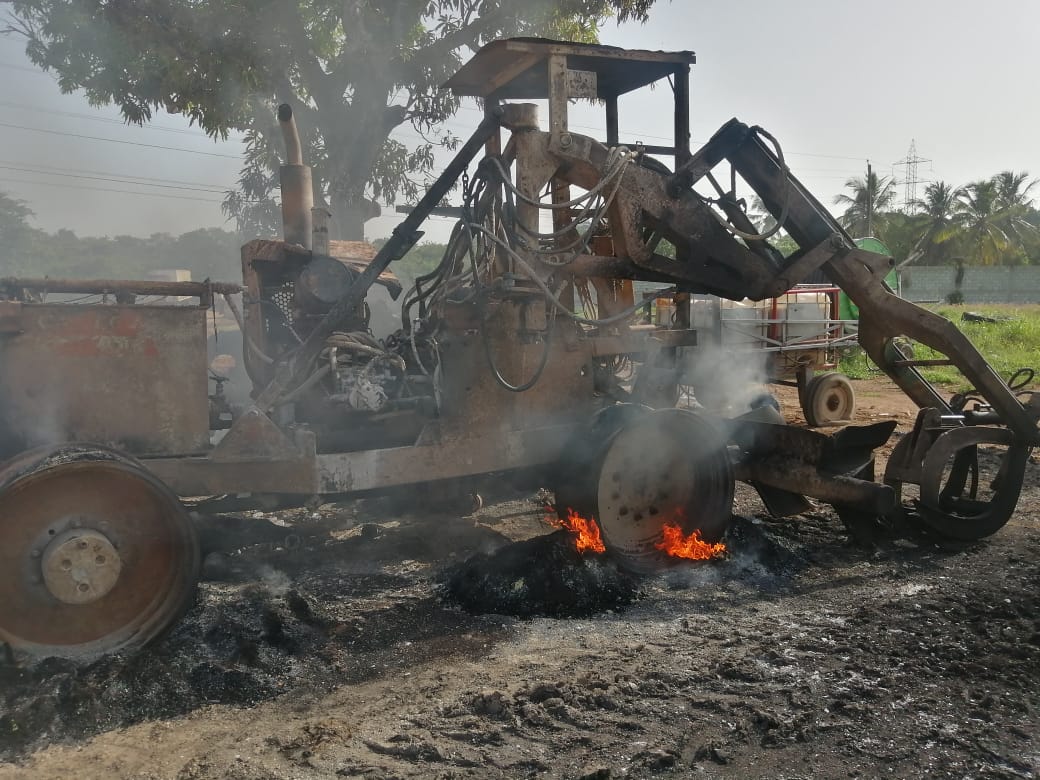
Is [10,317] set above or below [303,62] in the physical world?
below

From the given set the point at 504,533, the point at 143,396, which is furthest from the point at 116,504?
the point at 504,533

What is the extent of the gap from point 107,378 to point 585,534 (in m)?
2.84

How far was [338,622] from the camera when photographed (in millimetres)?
4227

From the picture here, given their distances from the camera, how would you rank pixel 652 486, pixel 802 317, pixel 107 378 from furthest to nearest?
pixel 802 317 → pixel 652 486 → pixel 107 378

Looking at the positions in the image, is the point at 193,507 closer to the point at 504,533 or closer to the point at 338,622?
the point at 338,622

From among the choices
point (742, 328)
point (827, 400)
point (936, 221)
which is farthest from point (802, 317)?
point (936, 221)

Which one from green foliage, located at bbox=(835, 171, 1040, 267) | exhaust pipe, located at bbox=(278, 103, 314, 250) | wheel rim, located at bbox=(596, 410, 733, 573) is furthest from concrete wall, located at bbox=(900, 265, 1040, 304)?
exhaust pipe, located at bbox=(278, 103, 314, 250)

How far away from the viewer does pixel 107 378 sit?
395 cm

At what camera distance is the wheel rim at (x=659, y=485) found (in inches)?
196

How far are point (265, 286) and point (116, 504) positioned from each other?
99.7 inches

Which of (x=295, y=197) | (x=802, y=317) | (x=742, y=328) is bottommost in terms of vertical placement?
(x=742, y=328)

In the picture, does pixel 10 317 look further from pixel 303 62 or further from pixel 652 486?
pixel 303 62

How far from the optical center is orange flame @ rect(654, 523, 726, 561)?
5.25 meters

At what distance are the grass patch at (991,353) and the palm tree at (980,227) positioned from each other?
20.7 meters
